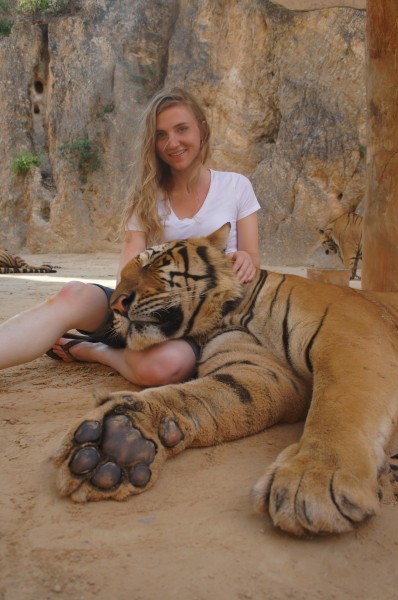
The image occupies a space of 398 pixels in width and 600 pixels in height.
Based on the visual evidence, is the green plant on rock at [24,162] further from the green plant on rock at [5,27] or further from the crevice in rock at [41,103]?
the green plant on rock at [5,27]

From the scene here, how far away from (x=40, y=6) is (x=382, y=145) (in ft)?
43.7

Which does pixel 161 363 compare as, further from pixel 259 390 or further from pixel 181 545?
pixel 181 545

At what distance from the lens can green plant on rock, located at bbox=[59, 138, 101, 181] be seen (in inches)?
524

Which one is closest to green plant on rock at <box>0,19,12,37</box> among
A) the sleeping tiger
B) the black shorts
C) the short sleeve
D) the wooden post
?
the wooden post

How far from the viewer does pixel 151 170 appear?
2654 mm

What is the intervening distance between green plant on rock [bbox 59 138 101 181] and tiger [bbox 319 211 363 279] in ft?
20.0

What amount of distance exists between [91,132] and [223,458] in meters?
13.3

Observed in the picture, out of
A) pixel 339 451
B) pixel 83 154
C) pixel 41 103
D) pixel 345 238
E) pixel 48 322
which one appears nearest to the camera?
pixel 339 451

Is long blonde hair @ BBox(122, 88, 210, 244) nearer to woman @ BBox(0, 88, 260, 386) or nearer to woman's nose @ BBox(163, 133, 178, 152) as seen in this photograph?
woman @ BBox(0, 88, 260, 386)

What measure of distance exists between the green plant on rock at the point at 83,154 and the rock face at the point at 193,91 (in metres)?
0.02

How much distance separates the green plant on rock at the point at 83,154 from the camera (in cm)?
1332

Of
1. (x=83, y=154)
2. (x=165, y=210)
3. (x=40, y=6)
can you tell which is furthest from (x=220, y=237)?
(x=40, y=6)

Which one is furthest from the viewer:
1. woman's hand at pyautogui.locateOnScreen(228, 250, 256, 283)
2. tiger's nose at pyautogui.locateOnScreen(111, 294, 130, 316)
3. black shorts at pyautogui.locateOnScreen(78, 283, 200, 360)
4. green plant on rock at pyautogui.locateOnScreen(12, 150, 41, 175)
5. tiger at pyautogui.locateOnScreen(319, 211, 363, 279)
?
green plant on rock at pyautogui.locateOnScreen(12, 150, 41, 175)

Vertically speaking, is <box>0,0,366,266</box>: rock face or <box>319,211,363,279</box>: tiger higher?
<box>0,0,366,266</box>: rock face
